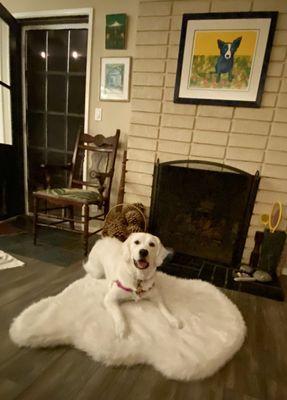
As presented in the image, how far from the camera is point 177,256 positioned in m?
2.34

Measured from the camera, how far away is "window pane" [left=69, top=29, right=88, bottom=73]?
2.52m

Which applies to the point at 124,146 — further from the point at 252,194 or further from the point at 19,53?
the point at 19,53

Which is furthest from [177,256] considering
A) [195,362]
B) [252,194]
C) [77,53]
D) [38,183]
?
[77,53]

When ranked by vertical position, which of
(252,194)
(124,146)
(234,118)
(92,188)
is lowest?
(92,188)

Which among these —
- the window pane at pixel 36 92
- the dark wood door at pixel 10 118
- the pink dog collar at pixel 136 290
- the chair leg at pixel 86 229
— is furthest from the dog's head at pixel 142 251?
the window pane at pixel 36 92

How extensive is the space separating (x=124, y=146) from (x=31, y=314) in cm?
171

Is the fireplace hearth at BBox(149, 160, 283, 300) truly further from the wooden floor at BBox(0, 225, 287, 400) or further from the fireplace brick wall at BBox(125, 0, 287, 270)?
the wooden floor at BBox(0, 225, 287, 400)

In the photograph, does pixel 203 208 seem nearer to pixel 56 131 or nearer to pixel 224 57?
pixel 224 57

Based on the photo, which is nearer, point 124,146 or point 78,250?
point 78,250

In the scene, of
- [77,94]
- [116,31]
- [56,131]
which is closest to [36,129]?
[56,131]

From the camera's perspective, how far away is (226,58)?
2074 millimetres

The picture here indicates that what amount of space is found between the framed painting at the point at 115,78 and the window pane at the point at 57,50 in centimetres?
50

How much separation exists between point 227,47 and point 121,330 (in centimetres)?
216

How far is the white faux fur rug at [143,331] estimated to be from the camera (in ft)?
3.81
